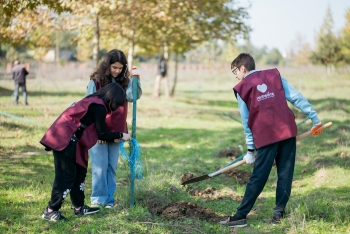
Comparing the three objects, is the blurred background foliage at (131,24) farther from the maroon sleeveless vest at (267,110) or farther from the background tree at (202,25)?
the maroon sleeveless vest at (267,110)

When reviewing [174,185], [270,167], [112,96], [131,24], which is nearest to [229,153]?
[174,185]

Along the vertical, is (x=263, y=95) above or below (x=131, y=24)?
below

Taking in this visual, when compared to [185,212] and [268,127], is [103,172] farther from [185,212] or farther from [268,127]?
[268,127]

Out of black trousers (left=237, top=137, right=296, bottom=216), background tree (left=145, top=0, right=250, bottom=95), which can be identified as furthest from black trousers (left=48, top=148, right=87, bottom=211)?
background tree (left=145, top=0, right=250, bottom=95)

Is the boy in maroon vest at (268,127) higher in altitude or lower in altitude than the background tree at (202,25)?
lower

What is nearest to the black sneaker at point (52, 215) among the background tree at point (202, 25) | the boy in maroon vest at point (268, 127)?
the boy in maroon vest at point (268, 127)

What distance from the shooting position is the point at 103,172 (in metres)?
5.68

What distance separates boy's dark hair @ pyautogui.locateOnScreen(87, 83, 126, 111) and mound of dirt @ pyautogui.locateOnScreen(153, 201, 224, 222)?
1.35 m

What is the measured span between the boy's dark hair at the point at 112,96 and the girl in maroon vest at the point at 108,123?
303 millimetres

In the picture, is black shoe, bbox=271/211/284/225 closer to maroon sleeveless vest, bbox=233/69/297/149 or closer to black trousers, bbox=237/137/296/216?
black trousers, bbox=237/137/296/216

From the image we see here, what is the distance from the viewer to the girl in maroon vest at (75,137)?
16.4 ft

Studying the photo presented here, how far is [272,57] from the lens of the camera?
4737 inches

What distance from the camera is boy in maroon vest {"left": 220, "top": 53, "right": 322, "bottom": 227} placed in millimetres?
5121

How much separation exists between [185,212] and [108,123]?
140cm
